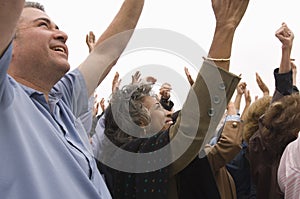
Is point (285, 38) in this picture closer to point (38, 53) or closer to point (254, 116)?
point (254, 116)

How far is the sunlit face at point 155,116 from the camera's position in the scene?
238cm

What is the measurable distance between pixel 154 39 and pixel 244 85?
2.57 metres

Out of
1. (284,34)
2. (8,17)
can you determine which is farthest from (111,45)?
(284,34)

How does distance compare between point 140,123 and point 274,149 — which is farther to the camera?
point 274,149

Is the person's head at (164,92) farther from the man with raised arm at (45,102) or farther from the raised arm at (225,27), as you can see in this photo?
the raised arm at (225,27)

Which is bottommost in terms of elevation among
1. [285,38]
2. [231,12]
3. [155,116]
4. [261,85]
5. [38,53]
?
[155,116]

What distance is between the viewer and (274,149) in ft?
8.19

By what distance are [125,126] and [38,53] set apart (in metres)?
0.81

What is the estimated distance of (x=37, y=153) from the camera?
1.17 m

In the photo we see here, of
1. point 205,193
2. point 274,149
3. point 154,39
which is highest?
point 154,39

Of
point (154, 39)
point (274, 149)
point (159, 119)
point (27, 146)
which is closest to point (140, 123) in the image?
point (159, 119)

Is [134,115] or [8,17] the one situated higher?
[8,17]

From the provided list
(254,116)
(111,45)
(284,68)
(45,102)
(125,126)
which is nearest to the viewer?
(45,102)

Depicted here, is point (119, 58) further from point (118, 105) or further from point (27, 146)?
point (27, 146)
